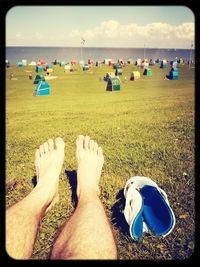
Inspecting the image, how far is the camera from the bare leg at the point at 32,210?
207cm

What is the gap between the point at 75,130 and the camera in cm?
557

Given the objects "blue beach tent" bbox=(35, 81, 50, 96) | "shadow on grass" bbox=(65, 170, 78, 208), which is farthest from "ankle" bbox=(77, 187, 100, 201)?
"blue beach tent" bbox=(35, 81, 50, 96)

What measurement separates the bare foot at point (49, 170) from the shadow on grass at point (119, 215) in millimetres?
622

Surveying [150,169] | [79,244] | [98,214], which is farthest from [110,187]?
[79,244]

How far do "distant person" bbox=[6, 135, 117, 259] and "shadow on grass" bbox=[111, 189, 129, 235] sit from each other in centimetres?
23

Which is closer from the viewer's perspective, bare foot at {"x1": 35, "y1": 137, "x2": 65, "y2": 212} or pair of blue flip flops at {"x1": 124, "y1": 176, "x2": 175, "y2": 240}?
pair of blue flip flops at {"x1": 124, "y1": 176, "x2": 175, "y2": 240}

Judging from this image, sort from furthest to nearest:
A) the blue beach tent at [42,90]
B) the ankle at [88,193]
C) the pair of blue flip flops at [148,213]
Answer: the blue beach tent at [42,90] → the ankle at [88,193] → the pair of blue flip flops at [148,213]

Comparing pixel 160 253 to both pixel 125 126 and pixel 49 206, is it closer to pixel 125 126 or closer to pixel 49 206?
pixel 49 206

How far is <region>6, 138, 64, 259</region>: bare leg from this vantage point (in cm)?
207

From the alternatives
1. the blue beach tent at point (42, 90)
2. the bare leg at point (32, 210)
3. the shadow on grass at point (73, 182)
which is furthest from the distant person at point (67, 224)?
the blue beach tent at point (42, 90)

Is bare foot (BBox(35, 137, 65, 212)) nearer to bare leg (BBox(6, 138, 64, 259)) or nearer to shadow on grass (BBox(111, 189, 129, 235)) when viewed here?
bare leg (BBox(6, 138, 64, 259))

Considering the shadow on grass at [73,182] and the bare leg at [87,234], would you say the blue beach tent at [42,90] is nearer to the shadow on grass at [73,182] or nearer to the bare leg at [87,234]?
the shadow on grass at [73,182]

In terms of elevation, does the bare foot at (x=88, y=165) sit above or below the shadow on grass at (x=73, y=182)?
above
